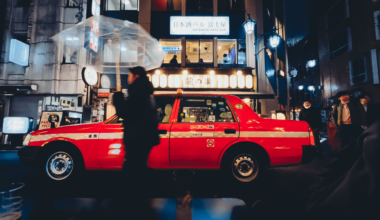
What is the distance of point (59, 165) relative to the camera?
3.20 meters

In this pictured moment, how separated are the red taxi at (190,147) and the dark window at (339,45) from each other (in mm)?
17942

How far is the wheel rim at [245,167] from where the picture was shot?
309cm

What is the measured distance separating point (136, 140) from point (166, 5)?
1180cm

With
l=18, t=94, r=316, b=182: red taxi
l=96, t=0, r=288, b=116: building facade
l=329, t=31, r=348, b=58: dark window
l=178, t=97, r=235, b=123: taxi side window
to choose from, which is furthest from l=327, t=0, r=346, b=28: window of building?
l=178, t=97, r=235, b=123: taxi side window

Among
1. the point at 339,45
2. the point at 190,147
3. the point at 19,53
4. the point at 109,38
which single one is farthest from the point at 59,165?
the point at 339,45

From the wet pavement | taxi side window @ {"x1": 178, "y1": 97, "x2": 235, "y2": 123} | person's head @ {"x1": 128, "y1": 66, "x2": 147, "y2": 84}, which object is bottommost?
the wet pavement

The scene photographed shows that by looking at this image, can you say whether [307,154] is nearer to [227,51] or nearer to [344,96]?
[344,96]

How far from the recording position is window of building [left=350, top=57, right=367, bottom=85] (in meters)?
13.1

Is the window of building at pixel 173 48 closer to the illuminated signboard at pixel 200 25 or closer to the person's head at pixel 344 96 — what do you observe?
the illuminated signboard at pixel 200 25

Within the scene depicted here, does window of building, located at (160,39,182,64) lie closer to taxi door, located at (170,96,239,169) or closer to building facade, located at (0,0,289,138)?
building facade, located at (0,0,289,138)

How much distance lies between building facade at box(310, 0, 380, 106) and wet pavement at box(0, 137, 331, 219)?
14.5m

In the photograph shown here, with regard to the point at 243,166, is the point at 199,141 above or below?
above

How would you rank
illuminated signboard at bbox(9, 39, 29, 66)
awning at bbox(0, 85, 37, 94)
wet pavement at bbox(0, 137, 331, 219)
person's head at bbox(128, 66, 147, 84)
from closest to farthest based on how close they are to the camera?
1. person's head at bbox(128, 66, 147, 84)
2. wet pavement at bbox(0, 137, 331, 219)
3. illuminated signboard at bbox(9, 39, 29, 66)
4. awning at bbox(0, 85, 37, 94)

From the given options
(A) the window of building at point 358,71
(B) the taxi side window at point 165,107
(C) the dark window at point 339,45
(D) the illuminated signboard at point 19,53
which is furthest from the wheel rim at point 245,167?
(C) the dark window at point 339,45
